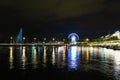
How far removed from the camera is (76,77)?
30.6 meters

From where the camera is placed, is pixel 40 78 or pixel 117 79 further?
pixel 40 78

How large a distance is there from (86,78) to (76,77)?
1234mm

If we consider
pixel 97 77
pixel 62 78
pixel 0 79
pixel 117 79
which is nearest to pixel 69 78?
pixel 62 78

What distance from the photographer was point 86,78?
98.6 feet

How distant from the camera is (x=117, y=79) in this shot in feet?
93.2

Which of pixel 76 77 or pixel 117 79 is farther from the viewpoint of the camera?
pixel 76 77

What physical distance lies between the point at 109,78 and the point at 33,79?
27.7 feet

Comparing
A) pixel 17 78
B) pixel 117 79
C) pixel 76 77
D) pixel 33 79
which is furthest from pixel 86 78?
pixel 17 78

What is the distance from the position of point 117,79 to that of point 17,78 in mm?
11121

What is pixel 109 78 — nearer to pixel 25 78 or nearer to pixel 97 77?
pixel 97 77

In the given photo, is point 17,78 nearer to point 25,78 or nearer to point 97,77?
point 25,78

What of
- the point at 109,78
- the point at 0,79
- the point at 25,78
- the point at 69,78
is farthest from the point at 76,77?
the point at 0,79

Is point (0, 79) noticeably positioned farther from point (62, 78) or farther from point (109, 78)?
point (109, 78)

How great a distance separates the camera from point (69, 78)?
2992 centimetres
